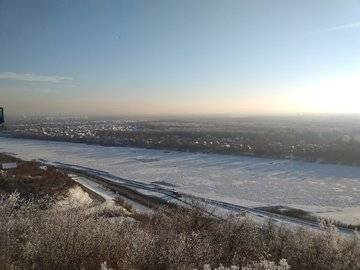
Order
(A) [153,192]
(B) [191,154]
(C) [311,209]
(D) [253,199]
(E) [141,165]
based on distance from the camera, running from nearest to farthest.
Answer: (C) [311,209] < (D) [253,199] < (A) [153,192] < (E) [141,165] < (B) [191,154]

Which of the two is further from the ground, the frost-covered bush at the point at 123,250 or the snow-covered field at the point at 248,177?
the frost-covered bush at the point at 123,250

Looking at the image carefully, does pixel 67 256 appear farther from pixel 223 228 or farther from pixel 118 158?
pixel 118 158

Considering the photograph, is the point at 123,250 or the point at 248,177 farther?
the point at 248,177

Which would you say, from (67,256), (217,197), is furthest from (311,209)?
(67,256)

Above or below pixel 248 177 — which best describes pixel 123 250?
above

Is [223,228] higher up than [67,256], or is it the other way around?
[67,256]

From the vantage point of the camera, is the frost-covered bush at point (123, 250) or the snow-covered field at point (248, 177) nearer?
the frost-covered bush at point (123, 250)

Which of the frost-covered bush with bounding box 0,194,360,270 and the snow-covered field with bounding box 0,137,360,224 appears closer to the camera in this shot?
the frost-covered bush with bounding box 0,194,360,270

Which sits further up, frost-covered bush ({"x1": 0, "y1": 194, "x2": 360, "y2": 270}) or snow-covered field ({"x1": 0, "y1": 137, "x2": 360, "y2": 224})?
frost-covered bush ({"x1": 0, "y1": 194, "x2": 360, "y2": 270})
